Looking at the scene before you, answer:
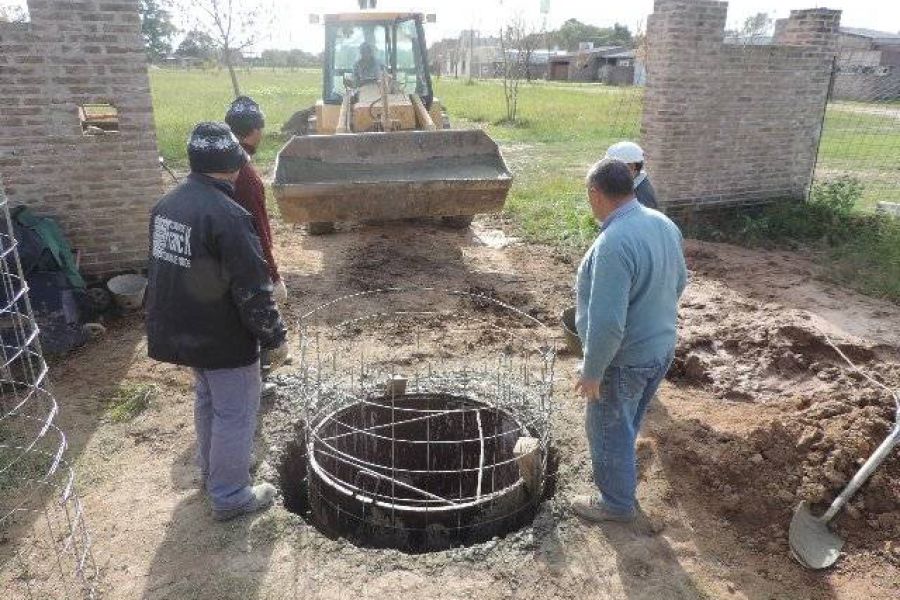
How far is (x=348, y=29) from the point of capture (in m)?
9.88

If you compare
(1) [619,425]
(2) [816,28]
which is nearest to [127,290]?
(1) [619,425]

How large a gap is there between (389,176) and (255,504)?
15.5 feet

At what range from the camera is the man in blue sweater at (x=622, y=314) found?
2.83 metres

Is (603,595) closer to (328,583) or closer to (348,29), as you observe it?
(328,583)

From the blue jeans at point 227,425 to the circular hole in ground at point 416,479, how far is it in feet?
1.45


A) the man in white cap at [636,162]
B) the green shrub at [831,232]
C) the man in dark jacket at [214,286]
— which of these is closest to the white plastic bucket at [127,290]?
the man in dark jacket at [214,286]

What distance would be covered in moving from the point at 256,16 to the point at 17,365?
1941cm

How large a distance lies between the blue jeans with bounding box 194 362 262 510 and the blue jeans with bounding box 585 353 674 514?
167 cm

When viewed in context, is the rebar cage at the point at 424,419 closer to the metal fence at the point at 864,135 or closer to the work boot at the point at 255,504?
the work boot at the point at 255,504

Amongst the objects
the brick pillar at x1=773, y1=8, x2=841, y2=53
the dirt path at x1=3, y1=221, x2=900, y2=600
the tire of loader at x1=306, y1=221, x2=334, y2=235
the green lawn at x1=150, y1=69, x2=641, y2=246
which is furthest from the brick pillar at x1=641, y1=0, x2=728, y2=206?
the tire of loader at x1=306, y1=221, x2=334, y2=235

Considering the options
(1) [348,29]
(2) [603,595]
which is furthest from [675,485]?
(1) [348,29]

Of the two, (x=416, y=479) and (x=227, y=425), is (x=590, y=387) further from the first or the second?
(x=416, y=479)

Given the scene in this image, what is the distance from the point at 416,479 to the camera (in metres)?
4.64

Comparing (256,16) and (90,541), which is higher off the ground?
(256,16)
